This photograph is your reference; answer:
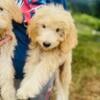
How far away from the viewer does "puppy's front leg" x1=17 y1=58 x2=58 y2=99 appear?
4.65m

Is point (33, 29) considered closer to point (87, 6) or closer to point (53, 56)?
point (53, 56)

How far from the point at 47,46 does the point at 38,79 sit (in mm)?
292

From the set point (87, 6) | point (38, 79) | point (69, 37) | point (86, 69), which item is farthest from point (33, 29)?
point (87, 6)

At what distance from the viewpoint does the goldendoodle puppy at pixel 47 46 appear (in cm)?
459

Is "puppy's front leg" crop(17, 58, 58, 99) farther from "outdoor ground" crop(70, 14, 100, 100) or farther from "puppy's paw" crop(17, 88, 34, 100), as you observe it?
"outdoor ground" crop(70, 14, 100, 100)

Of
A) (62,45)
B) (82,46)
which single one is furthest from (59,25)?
(82,46)

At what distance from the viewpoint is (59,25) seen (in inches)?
181

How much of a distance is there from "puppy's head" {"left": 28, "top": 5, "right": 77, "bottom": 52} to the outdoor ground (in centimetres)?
336

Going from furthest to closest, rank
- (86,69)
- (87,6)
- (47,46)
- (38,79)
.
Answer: (87,6), (86,69), (38,79), (47,46)

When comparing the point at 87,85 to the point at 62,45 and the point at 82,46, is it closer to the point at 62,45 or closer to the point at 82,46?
the point at 82,46

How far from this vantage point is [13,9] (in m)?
4.59

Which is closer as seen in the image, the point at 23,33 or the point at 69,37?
the point at 69,37

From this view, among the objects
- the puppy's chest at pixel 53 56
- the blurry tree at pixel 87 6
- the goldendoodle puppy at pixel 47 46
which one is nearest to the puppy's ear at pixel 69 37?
the goldendoodle puppy at pixel 47 46

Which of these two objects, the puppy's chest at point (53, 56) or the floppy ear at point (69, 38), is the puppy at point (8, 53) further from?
the floppy ear at point (69, 38)
